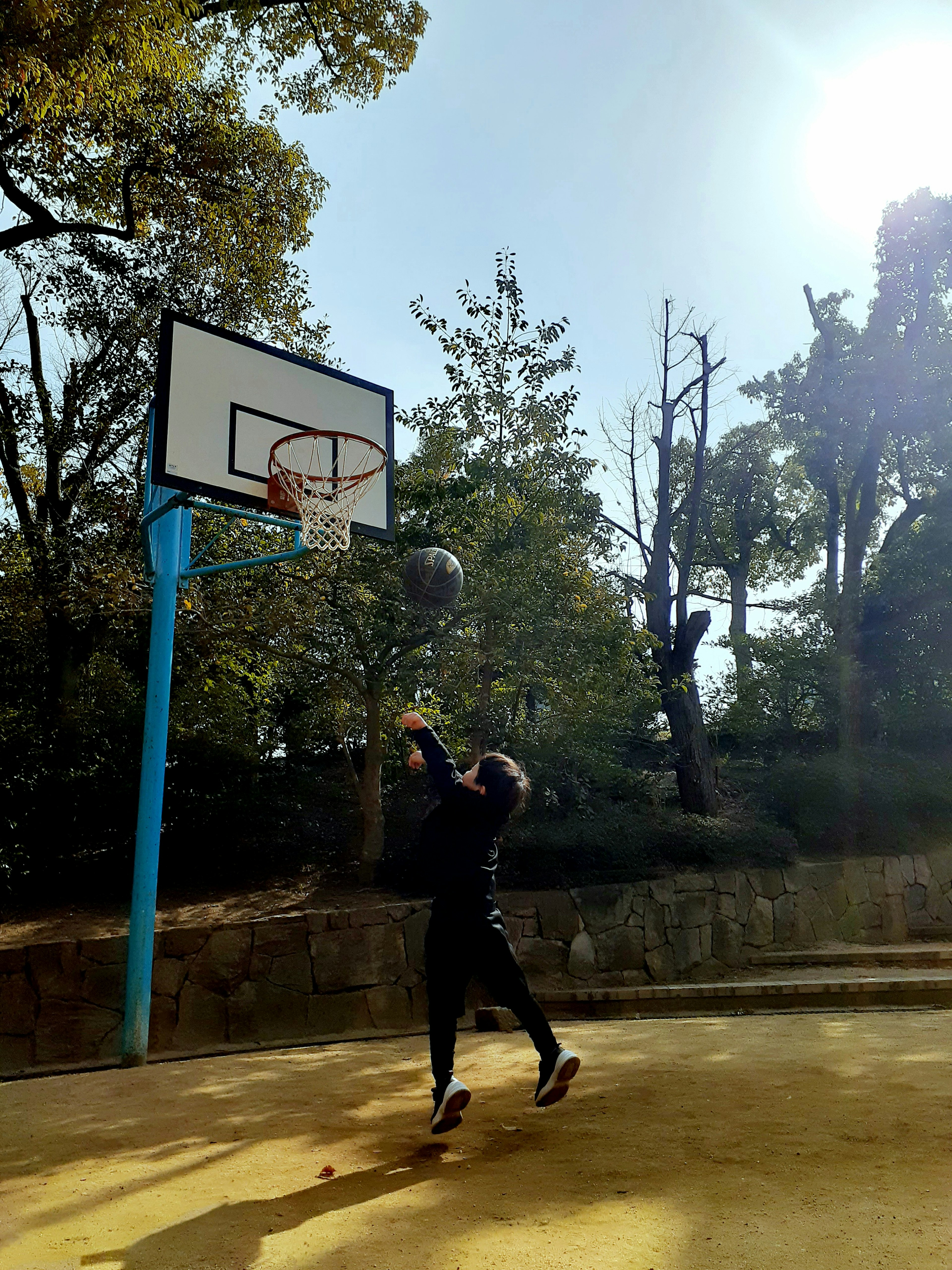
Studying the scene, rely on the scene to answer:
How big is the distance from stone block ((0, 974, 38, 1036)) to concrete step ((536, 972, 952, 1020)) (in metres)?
4.98


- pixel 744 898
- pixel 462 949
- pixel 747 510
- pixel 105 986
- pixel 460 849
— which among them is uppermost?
pixel 747 510

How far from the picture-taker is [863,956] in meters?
11.6

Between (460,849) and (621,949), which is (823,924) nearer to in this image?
(621,949)

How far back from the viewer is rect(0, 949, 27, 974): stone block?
27.8ft

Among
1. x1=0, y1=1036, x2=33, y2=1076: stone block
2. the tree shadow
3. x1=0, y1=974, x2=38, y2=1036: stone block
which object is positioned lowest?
x1=0, y1=1036, x2=33, y2=1076: stone block

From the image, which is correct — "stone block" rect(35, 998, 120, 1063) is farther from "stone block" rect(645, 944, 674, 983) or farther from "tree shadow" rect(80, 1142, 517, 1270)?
"stone block" rect(645, 944, 674, 983)

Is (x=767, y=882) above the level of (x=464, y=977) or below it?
below

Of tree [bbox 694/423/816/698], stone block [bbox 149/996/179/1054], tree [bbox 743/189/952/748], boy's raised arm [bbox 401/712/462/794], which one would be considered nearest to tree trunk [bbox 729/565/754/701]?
tree [bbox 694/423/816/698]

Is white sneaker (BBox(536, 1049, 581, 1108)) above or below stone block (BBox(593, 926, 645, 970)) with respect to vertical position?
above

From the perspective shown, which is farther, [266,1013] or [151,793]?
[266,1013]

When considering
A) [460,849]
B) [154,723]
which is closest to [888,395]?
[154,723]

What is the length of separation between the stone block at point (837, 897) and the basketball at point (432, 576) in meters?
8.32

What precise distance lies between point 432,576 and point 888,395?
14.7 meters

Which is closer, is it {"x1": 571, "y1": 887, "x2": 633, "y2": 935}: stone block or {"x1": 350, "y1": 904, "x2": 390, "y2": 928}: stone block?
{"x1": 350, "y1": 904, "x2": 390, "y2": 928}: stone block
